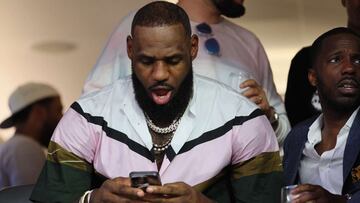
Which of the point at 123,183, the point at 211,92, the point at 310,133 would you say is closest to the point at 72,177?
the point at 123,183

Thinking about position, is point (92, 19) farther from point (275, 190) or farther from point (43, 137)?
point (275, 190)

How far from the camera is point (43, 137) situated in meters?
4.63

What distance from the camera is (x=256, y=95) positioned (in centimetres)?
299

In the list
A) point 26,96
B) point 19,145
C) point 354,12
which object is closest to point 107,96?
point 354,12

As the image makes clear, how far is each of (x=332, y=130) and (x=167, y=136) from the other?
563 millimetres

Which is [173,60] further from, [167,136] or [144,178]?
[144,178]

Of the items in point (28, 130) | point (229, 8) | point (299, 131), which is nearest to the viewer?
point (299, 131)

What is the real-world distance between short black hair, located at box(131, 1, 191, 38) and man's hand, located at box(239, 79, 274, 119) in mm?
415

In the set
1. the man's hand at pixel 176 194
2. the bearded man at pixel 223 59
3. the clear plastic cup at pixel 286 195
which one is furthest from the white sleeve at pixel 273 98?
the man's hand at pixel 176 194

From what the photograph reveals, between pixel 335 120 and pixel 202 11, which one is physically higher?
pixel 202 11

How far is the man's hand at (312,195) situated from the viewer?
8.41 ft

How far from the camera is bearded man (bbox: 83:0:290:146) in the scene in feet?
10.1

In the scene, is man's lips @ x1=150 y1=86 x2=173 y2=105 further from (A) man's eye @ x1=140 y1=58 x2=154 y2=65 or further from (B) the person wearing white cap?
(B) the person wearing white cap

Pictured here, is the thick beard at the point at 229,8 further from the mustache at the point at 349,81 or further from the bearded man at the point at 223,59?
the mustache at the point at 349,81
